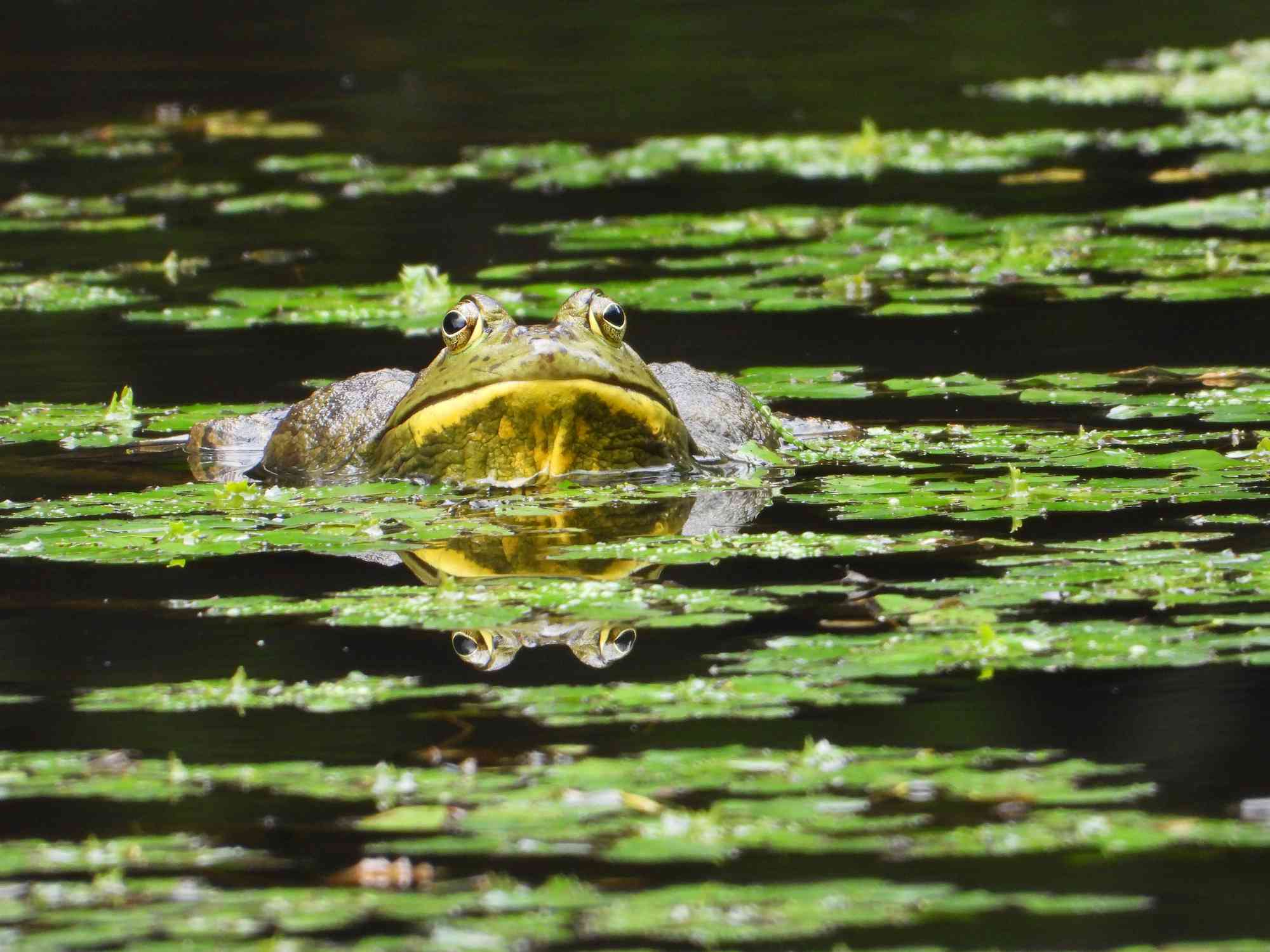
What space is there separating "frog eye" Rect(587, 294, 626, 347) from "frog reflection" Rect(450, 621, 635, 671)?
1.99 m

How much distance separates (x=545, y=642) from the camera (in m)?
4.91

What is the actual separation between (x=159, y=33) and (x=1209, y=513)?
21508mm

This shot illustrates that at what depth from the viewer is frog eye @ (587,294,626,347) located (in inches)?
269

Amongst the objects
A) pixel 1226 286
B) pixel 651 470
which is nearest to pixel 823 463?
pixel 651 470

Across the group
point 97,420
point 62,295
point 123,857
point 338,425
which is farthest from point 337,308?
point 123,857

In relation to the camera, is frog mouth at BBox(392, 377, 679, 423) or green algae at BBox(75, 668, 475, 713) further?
frog mouth at BBox(392, 377, 679, 423)

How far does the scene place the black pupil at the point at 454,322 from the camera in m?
6.82

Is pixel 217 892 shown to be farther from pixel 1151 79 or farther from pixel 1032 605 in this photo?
pixel 1151 79

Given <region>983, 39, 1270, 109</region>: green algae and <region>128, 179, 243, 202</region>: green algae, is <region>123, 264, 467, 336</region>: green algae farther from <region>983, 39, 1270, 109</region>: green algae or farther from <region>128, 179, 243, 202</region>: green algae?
<region>983, 39, 1270, 109</region>: green algae

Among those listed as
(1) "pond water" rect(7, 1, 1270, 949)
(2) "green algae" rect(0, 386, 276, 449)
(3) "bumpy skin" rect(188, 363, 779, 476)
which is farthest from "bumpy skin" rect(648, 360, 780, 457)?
(2) "green algae" rect(0, 386, 276, 449)

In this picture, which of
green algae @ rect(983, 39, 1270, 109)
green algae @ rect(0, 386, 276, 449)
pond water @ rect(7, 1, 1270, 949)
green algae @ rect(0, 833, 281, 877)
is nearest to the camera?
pond water @ rect(7, 1, 1270, 949)

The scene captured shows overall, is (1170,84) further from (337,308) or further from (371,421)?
(371,421)

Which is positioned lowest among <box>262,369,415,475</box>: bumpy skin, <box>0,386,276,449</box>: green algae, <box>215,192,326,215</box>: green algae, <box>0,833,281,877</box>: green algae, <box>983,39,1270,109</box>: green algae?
<box>0,833,281,877</box>: green algae

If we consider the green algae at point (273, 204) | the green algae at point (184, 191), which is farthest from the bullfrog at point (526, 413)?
the green algae at point (184, 191)
